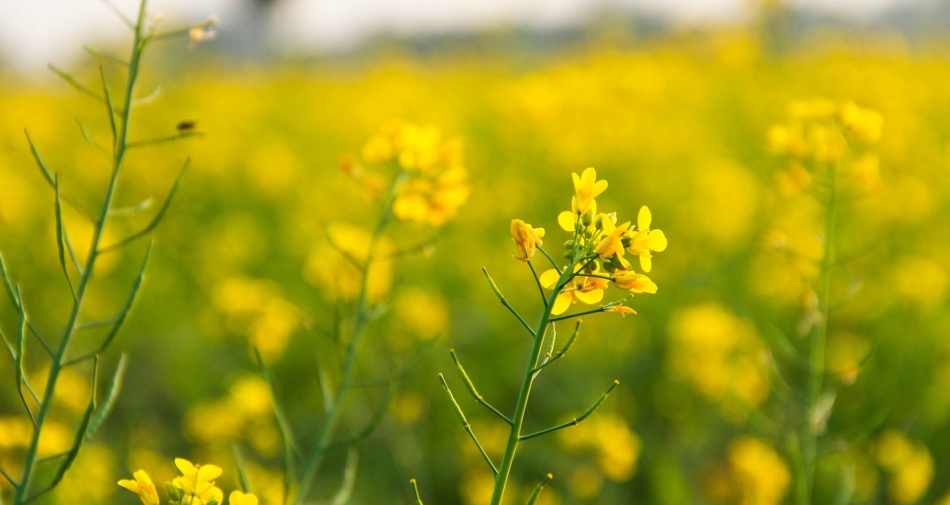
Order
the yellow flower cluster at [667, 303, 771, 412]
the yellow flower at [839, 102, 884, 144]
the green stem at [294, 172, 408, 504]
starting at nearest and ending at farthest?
the green stem at [294, 172, 408, 504], the yellow flower at [839, 102, 884, 144], the yellow flower cluster at [667, 303, 771, 412]

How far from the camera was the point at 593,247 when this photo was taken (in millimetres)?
893

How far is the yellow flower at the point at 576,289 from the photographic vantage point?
87 centimetres

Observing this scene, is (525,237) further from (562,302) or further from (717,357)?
(717,357)

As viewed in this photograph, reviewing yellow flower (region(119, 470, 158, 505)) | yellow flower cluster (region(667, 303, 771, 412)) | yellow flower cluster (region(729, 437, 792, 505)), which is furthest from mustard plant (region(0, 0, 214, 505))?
yellow flower cluster (region(667, 303, 771, 412))

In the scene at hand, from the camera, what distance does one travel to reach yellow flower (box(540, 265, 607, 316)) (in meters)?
0.87

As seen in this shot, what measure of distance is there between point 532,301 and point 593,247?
9.65ft

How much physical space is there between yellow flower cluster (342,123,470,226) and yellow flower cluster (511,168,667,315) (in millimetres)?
617

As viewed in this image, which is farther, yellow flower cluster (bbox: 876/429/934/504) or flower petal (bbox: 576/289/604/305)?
yellow flower cluster (bbox: 876/429/934/504)

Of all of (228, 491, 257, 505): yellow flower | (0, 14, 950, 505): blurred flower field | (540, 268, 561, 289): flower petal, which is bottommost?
(0, 14, 950, 505): blurred flower field

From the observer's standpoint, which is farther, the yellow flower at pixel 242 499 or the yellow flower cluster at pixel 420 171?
the yellow flower cluster at pixel 420 171

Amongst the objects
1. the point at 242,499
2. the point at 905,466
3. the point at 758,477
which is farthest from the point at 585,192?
the point at 905,466

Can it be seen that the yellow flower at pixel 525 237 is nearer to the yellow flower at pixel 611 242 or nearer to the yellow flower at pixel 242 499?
the yellow flower at pixel 611 242

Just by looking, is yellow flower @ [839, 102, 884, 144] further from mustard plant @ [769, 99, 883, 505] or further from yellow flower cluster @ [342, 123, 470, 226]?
yellow flower cluster @ [342, 123, 470, 226]

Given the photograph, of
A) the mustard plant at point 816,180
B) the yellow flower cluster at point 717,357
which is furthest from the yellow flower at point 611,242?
the yellow flower cluster at point 717,357
